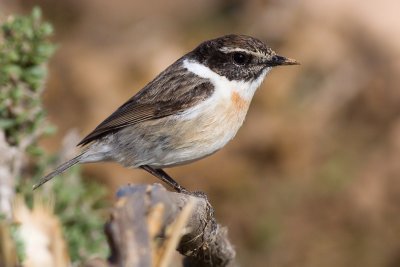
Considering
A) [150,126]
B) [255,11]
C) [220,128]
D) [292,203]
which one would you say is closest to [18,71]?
[150,126]

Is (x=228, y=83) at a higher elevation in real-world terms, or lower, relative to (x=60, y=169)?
higher

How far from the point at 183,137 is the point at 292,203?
161 inches

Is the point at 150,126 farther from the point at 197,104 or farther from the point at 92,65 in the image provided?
the point at 92,65

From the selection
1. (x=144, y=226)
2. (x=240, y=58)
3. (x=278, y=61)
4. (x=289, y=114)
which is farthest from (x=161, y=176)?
(x=289, y=114)

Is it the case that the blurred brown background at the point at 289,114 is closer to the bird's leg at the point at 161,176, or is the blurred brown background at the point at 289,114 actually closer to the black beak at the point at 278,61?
the bird's leg at the point at 161,176

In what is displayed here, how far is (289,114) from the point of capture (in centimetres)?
966

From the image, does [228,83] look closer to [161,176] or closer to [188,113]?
[188,113]

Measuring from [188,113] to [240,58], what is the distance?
18.0 inches

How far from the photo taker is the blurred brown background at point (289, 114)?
9023 millimetres

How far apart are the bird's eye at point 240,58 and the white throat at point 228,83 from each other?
4.7 inches

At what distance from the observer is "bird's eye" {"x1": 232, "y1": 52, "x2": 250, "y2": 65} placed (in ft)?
17.8

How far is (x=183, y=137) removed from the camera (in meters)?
5.23

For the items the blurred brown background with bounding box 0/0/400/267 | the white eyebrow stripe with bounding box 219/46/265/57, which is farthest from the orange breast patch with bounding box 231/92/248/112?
the blurred brown background with bounding box 0/0/400/267

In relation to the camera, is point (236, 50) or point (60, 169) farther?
point (236, 50)
